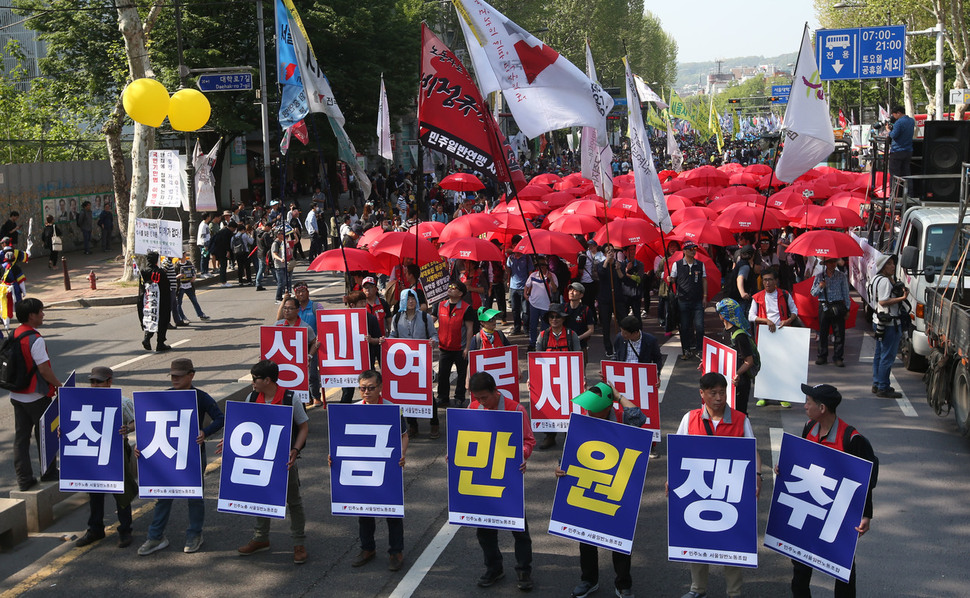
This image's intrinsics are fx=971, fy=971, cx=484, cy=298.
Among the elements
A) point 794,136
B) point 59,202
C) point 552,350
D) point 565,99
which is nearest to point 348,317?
point 552,350

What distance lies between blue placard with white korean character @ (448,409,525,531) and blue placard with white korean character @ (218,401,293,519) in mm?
1275

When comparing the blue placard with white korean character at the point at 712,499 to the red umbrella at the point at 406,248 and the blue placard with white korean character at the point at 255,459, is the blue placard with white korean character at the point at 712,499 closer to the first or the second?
the blue placard with white korean character at the point at 255,459

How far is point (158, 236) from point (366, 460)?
8.89 m

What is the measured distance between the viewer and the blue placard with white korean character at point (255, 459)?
7105 mm

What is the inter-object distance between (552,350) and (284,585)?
13.0 ft

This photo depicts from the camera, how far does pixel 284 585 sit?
22.7 feet

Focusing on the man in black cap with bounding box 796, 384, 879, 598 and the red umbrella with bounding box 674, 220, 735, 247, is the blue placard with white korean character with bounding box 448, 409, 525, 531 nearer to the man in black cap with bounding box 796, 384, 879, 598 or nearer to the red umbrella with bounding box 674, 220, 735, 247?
the man in black cap with bounding box 796, 384, 879, 598

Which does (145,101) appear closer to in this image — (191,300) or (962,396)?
(191,300)

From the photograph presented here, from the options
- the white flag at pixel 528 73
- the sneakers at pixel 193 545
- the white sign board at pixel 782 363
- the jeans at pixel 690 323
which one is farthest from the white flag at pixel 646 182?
the sneakers at pixel 193 545

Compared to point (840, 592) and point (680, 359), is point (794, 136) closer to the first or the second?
point (680, 359)

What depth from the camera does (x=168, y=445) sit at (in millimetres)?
7449

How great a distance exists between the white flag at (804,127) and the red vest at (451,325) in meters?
6.68

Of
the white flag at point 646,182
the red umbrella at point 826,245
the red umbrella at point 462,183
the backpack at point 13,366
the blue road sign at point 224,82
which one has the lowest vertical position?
the backpack at point 13,366

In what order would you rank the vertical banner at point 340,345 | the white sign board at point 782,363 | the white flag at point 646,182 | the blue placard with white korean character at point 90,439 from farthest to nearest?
the white flag at point 646,182, the white sign board at point 782,363, the vertical banner at point 340,345, the blue placard with white korean character at point 90,439
